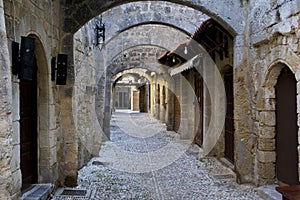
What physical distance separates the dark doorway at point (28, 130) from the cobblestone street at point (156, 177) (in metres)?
0.52

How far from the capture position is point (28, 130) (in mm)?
4055

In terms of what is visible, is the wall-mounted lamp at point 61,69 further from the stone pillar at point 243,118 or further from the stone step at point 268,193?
the stone step at point 268,193

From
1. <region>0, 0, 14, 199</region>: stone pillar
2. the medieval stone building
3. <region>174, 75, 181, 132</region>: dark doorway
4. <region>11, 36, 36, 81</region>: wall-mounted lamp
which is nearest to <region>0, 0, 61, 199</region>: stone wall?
the medieval stone building

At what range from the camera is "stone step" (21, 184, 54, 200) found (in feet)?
12.1

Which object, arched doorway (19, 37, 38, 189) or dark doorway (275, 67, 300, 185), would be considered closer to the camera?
arched doorway (19, 37, 38, 189)

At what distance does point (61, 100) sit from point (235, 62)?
108 inches

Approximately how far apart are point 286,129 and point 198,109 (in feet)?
16.6

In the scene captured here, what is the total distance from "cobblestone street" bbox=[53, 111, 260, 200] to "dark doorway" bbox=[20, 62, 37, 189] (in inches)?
20.5

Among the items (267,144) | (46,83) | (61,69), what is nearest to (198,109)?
(267,144)

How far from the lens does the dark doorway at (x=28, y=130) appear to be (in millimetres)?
3887

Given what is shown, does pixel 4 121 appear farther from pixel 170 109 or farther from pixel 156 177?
pixel 170 109

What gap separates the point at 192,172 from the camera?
6059 millimetres

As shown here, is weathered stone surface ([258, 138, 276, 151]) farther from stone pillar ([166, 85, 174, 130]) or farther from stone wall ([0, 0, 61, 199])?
stone pillar ([166, 85, 174, 130])

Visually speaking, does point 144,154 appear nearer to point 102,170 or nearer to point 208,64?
point 102,170
